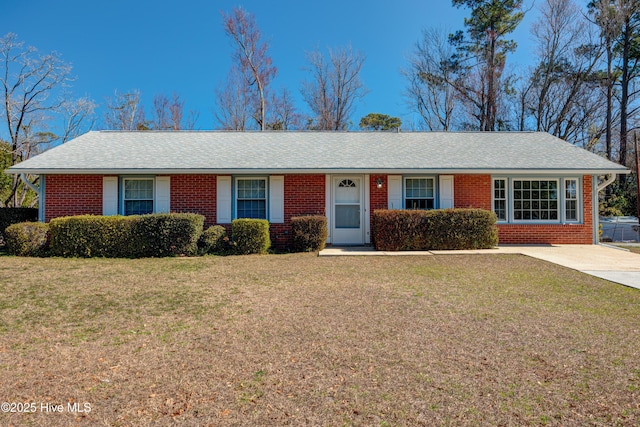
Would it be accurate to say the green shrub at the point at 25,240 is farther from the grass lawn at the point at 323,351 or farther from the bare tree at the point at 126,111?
the bare tree at the point at 126,111

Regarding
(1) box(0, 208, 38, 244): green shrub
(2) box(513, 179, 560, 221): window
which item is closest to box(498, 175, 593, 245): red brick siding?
(2) box(513, 179, 560, 221): window

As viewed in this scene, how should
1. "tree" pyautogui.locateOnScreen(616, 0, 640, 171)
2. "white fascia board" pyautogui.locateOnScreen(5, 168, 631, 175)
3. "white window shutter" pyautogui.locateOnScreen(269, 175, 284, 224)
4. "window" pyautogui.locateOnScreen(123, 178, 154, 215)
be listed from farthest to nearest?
"tree" pyautogui.locateOnScreen(616, 0, 640, 171)
"white window shutter" pyautogui.locateOnScreen(269, 175, 284, 224)
"window" pyautogui.locateOnScreen(123, 178, 154, 215)
"white fascia board" pyautogui.locateOnScreen(5, 168, 631, 175)

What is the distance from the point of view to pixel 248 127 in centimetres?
2825

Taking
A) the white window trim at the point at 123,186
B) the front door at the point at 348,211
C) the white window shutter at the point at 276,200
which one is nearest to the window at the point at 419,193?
the front door at the point at 348,211

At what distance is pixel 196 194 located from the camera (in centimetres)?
1159

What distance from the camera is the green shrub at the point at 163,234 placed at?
985 cm

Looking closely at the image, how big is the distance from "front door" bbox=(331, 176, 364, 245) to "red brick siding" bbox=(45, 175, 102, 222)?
757 cm

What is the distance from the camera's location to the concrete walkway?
7.23m

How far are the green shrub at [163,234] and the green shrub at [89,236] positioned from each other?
26 cm

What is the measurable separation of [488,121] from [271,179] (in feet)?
65.2

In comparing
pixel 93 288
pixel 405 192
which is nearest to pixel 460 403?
pixel 93 288

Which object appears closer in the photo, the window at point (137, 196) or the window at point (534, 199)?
the window at point (137, 196)

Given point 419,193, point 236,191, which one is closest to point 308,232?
point 236,191

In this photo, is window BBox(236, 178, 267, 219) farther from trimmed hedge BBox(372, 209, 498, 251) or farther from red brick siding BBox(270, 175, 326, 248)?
trimmed hedge BBox(372, 209, 498, 251)
